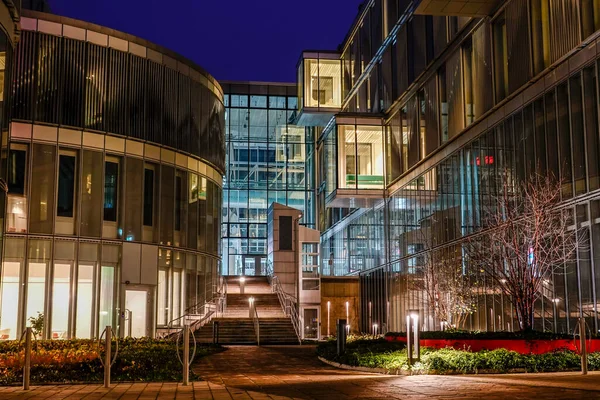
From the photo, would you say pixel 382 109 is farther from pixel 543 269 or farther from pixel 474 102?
pixel 543 269

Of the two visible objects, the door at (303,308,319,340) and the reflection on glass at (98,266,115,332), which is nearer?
the reflection on glass at (98,266,115,332)

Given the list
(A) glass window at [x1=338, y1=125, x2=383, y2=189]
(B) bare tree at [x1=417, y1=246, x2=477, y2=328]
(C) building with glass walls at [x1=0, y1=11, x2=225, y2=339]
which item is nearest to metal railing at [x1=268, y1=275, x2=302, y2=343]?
(C) building with glass walls at [x1=0, y1=11, x2=225, y2=339]

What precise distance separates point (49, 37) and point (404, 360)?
62.9 ft

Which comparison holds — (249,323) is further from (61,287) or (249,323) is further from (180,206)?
(61,287)

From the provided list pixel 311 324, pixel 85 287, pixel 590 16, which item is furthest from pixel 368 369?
pixel 311 324

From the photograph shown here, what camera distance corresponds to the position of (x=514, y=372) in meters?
16.4

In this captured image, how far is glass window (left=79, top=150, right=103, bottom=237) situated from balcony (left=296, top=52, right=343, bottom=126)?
2505cm

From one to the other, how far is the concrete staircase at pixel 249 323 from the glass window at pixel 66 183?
7622mm

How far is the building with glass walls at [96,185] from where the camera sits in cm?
2791

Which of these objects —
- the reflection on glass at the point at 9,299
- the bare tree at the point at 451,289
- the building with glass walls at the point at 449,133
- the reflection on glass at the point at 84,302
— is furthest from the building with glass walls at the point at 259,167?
the reflection on glass at the point at 9,299

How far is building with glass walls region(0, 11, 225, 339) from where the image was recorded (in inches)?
1099

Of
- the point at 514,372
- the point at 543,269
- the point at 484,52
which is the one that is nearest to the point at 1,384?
the point at 514,372

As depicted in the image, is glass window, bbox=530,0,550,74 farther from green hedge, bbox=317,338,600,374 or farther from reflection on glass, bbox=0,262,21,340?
reflection on glass, bbox=0,262,21,340

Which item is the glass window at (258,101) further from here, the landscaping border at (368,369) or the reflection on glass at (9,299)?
the landscaping border at (368,369)
